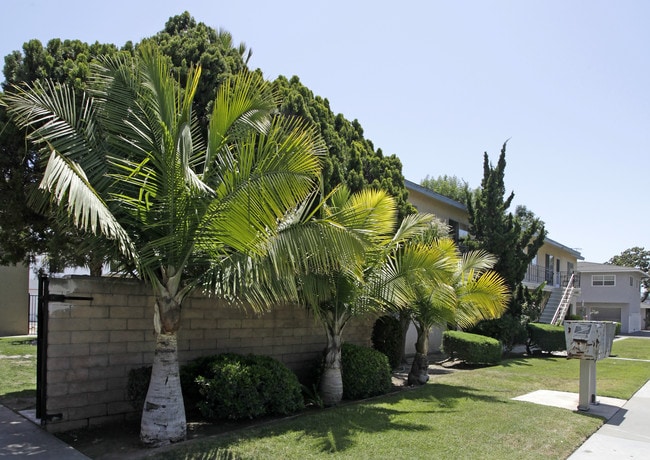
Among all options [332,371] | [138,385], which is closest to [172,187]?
[138,385]

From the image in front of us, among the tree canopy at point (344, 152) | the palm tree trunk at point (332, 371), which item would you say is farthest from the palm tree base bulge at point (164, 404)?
the tree canopy at point (344, 152)

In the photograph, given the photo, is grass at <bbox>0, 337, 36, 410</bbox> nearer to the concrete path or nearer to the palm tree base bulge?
the concrete path

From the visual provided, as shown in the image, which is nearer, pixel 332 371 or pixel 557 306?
pixel 332 371

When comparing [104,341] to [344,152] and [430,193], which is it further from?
[430,193]

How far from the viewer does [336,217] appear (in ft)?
23.2

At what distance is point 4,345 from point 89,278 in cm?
1126

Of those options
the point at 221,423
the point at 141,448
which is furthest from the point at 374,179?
the point at 141,448

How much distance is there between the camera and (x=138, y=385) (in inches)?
288

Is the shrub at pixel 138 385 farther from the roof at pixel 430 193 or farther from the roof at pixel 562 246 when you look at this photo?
the roof at pixel 562 246

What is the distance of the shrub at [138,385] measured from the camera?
24.0 feet

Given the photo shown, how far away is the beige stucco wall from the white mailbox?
18.6 metres

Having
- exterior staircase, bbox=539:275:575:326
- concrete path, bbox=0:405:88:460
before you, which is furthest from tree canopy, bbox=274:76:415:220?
exterior staircase, bbox=539:275:575:326

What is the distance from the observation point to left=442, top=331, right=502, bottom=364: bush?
16.0 metres

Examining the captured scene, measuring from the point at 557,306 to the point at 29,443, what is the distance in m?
30.9
